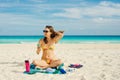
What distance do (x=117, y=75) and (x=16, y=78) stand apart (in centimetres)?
289

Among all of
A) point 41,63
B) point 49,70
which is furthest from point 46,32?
point 49,70

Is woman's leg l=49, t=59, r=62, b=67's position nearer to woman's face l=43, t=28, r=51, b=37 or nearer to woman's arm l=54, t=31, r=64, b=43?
woman's arm l=54, t=31, r=64, b=43

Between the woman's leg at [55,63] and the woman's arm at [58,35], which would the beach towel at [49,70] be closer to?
the woman's leg at [55,63]

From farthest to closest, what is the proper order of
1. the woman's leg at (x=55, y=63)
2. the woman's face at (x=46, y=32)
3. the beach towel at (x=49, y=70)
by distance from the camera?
the woman's face at (x=46, y=32) → the woman's leg at (x=55, y=63) → the beach towel at (x=49, y=70)

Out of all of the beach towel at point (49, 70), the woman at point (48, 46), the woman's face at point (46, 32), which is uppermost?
the woman's face at point (46, 32)

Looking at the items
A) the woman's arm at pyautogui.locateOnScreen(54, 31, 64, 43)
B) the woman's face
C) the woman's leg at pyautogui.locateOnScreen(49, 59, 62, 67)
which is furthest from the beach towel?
the woman's face

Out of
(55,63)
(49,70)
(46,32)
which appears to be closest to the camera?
(49,70)

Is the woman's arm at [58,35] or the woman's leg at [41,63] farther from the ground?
the woman's arm at [58,35]

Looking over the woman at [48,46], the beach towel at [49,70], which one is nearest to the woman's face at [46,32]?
the woman at [48,46]

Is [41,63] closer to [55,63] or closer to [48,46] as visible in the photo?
[55,63]

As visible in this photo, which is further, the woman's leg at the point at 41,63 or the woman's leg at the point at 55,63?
the woman's leg at the point at 41,63

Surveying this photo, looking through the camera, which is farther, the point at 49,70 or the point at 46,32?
the point at 46,32

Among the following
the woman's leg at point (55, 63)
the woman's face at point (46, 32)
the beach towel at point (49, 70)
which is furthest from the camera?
the woman's face at point (46, 32)

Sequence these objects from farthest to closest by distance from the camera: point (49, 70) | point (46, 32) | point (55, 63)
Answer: point (46, 32), point (55, 63), point (49, 70)
